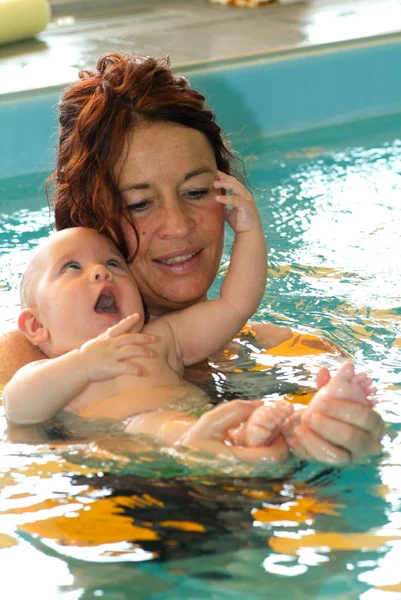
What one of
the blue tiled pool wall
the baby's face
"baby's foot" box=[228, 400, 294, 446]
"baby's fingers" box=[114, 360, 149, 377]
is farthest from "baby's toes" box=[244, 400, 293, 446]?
the blue tiled pool wall

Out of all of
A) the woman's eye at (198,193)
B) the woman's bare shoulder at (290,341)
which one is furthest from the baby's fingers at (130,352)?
the woman's bare shoulder at (290,341)

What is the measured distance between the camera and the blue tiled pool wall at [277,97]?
4723 mm

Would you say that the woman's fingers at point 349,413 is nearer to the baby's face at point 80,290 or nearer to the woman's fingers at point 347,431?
the woman's fingers at point 347,431

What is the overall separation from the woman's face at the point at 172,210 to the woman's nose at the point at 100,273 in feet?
0.82

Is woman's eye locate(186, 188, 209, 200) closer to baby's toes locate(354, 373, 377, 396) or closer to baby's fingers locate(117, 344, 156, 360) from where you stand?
baby's fingers locate(117, 344, 156, 360)

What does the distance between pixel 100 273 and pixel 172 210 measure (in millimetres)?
319

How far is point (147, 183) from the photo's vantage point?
8.14ft

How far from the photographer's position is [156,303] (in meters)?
2.63

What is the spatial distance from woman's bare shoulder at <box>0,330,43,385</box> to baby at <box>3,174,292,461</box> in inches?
5.1

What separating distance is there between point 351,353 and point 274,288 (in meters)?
0.63

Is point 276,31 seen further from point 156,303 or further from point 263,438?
point 263,438

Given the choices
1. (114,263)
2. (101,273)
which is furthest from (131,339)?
A: (114,263)

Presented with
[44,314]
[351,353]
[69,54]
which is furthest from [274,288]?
[69,54]

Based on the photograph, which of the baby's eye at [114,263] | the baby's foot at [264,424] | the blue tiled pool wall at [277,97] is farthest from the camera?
the blue tiled pool wall at [277,97]
